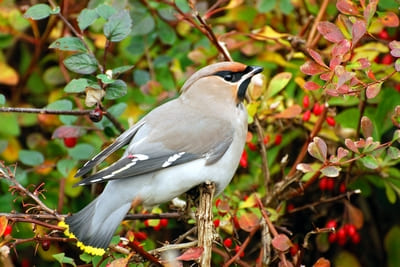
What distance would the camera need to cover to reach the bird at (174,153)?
264 centimetres

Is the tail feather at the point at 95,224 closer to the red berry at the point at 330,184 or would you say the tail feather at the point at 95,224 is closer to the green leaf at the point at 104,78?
the green leaf at the point at 104,78

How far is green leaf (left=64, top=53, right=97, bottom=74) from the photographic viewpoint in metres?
2.96

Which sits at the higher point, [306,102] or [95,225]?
[95,225]

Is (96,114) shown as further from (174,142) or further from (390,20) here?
(390,20)

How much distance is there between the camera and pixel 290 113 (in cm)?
321

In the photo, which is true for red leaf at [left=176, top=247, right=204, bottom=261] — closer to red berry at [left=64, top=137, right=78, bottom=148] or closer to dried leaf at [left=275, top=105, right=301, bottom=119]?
dried leaf at [left=275, top=105, right=301, bottom=119]

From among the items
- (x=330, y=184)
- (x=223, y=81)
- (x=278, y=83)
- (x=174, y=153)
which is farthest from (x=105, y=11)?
(x=330, y=184)

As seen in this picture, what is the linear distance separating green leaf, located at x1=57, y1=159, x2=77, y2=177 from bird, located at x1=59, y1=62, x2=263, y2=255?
1.69 ft

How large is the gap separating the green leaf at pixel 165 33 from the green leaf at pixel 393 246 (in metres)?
1.48

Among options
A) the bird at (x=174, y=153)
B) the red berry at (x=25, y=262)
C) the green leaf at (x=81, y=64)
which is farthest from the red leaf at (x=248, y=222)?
the red berry at (x=25, y=262)

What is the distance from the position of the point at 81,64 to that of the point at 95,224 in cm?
67

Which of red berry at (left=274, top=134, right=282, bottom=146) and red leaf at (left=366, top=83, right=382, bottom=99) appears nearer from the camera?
red leaf at (left=366, top=83, right=382, bottom=99)

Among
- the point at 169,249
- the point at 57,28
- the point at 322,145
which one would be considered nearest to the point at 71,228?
the point at 169,249

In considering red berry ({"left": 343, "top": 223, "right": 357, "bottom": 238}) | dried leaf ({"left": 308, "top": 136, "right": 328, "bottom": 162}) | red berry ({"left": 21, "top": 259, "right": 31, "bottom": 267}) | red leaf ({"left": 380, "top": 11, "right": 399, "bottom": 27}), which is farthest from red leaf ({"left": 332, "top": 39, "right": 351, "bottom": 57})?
red berry ({"left": 21, "top": 259, "right": 31, "bottom": 267})
